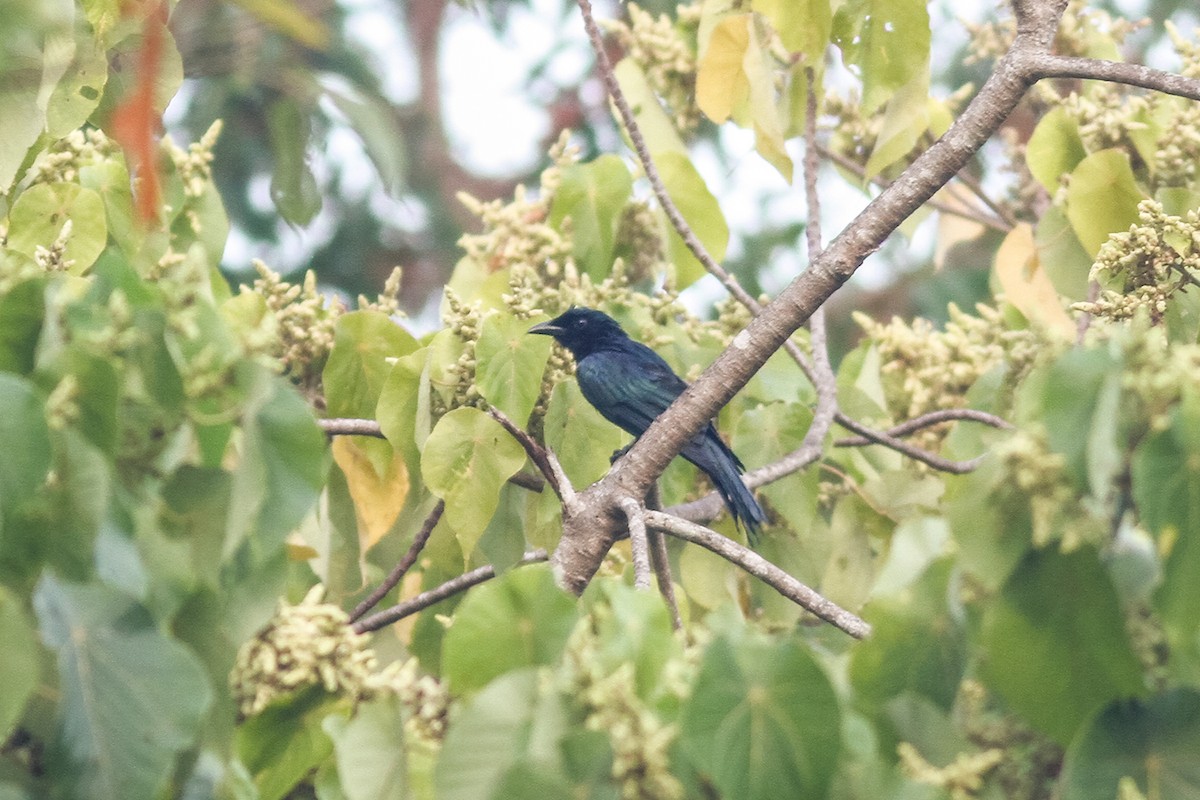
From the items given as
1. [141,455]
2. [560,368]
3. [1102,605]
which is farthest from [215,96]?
[1102,605]

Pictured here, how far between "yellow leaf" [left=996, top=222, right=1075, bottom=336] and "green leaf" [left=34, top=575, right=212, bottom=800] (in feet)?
10.2

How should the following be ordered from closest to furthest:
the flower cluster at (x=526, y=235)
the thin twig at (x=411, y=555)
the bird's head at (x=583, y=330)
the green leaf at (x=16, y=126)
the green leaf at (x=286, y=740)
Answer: the green leaf at (x=286, y=740), the green leaf at (x=16, y=126), the thin twig at (x=411, y=555), the flower cluster at (x=526, y=235), the bird's head at (x=583, y=330)

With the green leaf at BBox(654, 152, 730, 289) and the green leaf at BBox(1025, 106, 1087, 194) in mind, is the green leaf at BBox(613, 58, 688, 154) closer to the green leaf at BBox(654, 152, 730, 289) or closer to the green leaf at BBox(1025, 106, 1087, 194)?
the green leaf at BBox(654, 152, 730, 289)

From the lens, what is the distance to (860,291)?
35.1 ft

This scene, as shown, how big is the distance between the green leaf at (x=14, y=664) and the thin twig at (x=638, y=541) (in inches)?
44.3

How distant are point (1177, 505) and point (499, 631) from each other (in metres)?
0.79

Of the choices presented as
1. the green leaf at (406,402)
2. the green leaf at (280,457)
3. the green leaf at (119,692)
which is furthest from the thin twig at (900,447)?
the green leaf at (119,692)

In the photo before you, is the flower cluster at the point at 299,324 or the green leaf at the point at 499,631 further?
the flower cluster at the point at 299,324

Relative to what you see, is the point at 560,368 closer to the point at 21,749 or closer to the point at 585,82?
the point at 21,749

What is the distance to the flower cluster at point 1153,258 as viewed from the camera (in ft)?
9.46

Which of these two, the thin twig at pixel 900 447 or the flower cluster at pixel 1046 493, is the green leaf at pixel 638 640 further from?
the thin twig at pixel 900 447

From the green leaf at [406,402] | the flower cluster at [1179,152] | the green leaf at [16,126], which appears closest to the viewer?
the green leaf at [16,126]

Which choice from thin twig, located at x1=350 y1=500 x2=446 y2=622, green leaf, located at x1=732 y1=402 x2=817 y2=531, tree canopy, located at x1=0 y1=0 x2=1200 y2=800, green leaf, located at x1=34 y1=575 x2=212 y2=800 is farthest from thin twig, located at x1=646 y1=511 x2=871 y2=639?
green leaf, located at x1=34 y1=575 x2=212 y2=800

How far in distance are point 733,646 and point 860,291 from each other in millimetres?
9369
